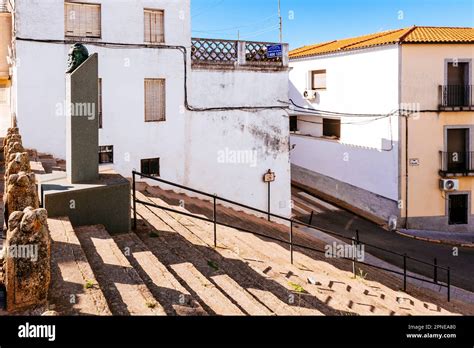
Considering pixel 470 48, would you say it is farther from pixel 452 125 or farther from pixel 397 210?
pixel 397 210

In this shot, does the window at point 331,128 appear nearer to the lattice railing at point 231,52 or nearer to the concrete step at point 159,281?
the lattice railing at point 231,52

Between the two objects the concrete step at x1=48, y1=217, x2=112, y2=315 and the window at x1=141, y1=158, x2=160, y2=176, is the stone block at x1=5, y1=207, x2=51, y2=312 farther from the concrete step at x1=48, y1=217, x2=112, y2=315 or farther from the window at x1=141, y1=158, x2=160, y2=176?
the window at x1=141, y1=158, x2=160, y2=176

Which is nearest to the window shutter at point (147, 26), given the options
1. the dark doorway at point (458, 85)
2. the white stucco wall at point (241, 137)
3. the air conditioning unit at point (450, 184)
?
the white stucco wall at point (241, 137)

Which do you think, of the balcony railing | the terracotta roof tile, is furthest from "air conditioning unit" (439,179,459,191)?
the terracotta roof tile

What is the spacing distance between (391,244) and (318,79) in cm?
1106

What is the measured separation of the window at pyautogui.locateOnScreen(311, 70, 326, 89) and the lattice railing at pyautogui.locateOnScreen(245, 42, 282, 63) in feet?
32.3

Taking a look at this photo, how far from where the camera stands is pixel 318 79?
27.0m

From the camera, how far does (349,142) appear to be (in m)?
24.9

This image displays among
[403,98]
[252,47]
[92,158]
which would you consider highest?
[252,47]

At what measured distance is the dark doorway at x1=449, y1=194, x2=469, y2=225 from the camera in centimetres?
2250

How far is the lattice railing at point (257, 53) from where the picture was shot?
1683cm

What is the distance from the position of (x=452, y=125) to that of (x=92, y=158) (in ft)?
60.7

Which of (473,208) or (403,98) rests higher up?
(403,98)
